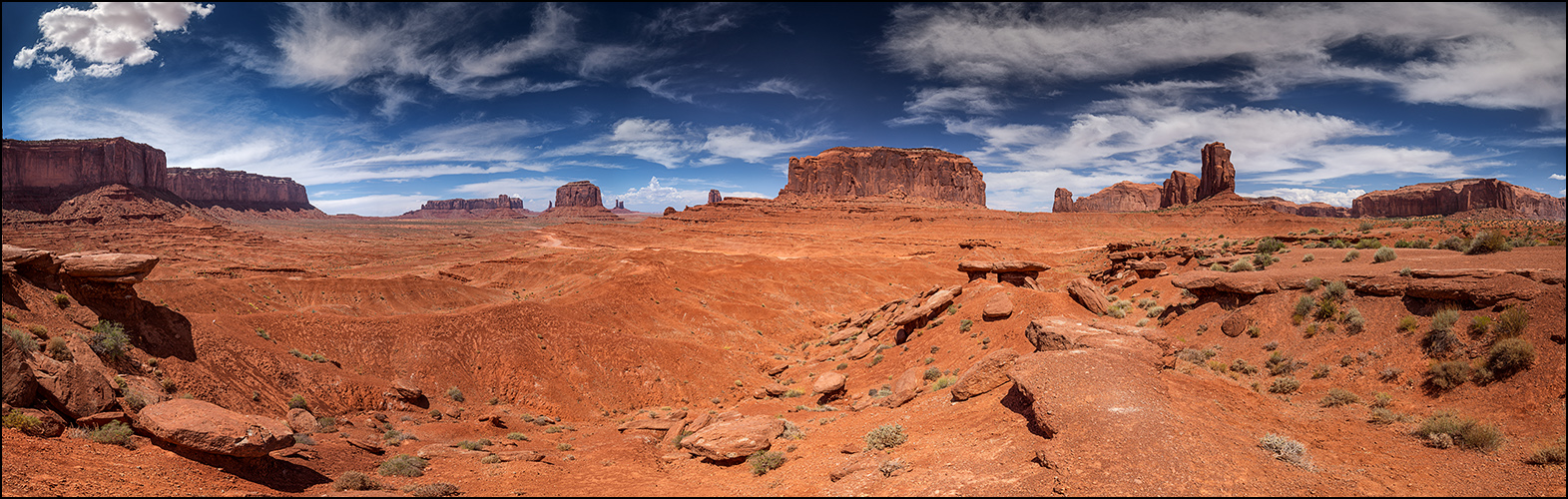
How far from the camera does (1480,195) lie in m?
84.3

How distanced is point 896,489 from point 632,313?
21.9 m

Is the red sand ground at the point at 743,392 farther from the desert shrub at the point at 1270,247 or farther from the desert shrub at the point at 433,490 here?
the desert shrub at the point at 1270,247

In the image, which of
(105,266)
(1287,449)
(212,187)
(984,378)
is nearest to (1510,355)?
(1287,449)

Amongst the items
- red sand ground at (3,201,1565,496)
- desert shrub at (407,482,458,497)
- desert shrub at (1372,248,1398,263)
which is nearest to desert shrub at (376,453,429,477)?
red sand ground at (3,201,1565,496)

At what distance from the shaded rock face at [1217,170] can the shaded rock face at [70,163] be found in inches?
8605

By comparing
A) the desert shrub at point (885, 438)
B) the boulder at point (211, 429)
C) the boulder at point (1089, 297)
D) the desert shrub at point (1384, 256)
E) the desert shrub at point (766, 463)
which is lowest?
the desert shrub at point (766, 463)

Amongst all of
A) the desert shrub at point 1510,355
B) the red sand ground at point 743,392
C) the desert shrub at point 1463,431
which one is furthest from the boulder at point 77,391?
the desert shrub at point 1510,355

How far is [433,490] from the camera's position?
29.6 feet

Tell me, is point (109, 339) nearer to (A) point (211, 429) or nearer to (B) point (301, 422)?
(B) point (301, 422)

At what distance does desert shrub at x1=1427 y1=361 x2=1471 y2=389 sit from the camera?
9156 mm

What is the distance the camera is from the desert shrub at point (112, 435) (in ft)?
26.4

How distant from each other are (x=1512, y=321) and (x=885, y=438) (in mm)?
10574

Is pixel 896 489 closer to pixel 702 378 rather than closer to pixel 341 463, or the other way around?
pixel 341 463

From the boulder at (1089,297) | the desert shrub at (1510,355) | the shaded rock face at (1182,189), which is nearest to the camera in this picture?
the desert shrub at (1510,355)
